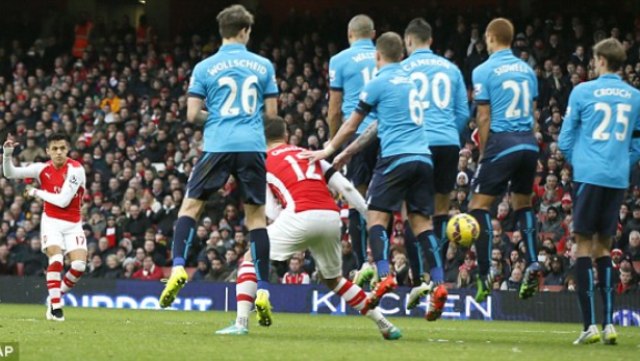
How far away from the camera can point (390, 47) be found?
12.3 metres

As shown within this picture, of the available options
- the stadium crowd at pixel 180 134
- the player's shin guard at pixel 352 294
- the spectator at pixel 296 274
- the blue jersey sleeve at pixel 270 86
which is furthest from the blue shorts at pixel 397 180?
the spectator at pixel 296 274

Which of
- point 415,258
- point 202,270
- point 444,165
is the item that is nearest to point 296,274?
point 202,270

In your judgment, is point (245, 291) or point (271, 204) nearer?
point (245, 291)

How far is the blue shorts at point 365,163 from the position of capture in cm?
1441

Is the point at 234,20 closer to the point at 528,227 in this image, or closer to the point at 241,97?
the point at 241,97

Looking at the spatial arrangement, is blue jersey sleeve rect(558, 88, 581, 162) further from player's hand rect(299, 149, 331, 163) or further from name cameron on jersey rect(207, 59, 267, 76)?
name cameron on jersey rect(207, 59, 267, 76)

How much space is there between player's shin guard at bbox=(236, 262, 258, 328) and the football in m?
2.15

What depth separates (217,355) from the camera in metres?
9.64

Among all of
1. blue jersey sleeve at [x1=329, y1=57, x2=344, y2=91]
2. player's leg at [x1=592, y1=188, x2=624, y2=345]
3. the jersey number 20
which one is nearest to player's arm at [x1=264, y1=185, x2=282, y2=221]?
the jersey number 20

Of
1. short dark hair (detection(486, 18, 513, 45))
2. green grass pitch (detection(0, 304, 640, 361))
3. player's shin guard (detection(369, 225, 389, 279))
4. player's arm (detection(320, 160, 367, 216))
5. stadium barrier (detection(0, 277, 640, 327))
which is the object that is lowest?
green grass pitch (detection(0, 304, 640, 361))

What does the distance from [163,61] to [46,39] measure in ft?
16.4

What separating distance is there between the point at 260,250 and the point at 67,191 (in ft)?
17.1

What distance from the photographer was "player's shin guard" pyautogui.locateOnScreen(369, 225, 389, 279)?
12.5 meters

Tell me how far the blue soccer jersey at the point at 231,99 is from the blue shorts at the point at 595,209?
293 centimetres
